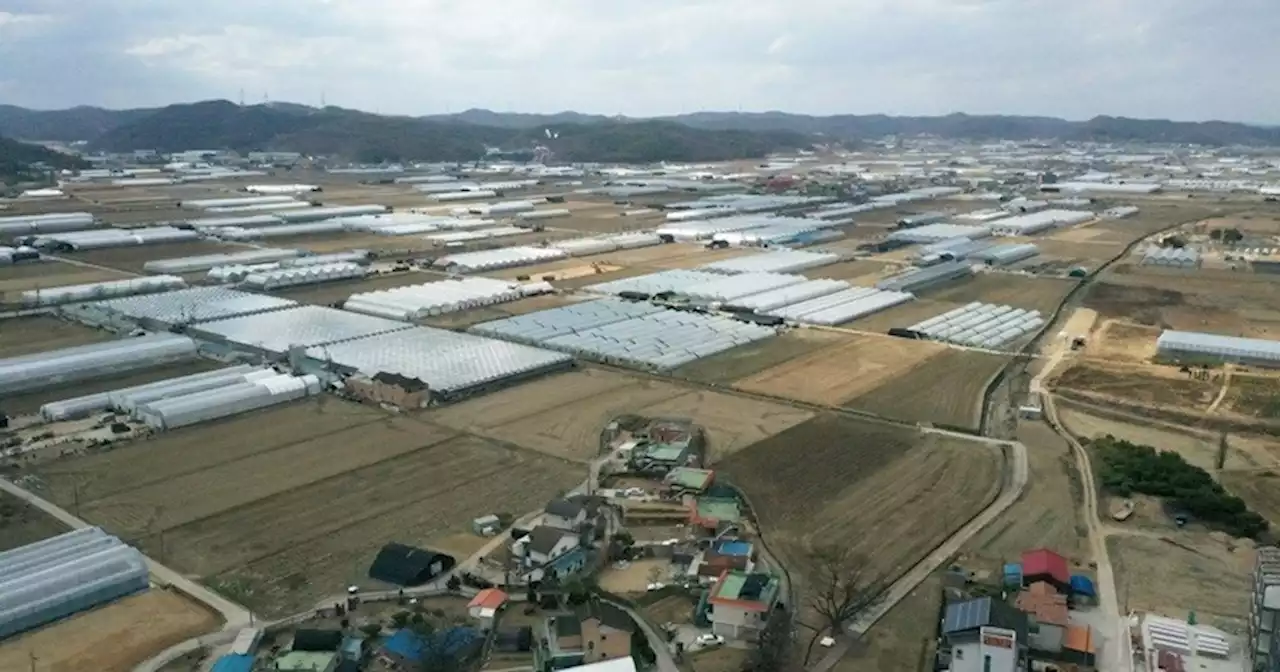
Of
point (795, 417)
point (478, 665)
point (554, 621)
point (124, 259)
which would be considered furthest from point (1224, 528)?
point (124, 259)

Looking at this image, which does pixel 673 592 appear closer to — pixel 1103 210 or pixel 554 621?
pixel 554 621

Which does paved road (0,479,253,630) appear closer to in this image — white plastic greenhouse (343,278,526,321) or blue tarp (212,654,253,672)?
blue tarp (212,654,253,672)

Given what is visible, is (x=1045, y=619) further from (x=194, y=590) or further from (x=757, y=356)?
(x=757, y=356)

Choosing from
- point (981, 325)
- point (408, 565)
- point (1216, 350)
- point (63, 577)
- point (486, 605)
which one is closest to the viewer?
point (486, 605)

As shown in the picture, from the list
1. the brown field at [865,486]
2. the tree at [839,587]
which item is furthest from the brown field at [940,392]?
the tree at [839,587]

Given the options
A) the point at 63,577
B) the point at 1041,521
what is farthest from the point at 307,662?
the point at 1041,521

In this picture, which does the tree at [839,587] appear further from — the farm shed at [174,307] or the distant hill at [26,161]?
the distant hill at [26,161]
